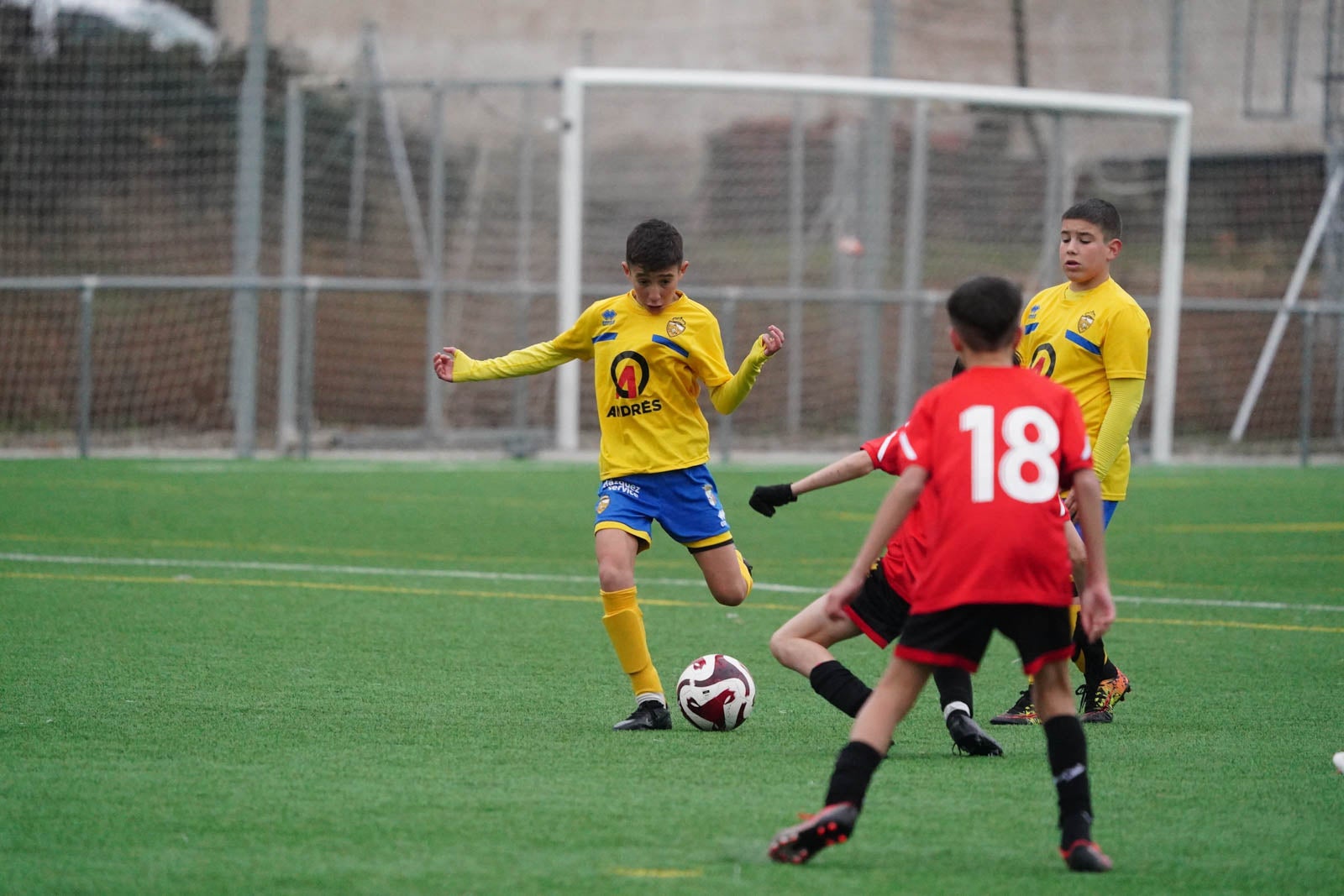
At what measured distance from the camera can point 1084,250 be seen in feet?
20.6

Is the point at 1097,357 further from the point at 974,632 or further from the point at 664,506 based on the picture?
the point at 974,632

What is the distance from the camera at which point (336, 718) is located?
5855 millimetres

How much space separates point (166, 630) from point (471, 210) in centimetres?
1465

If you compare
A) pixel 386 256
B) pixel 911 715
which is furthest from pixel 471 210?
pixel 911 715

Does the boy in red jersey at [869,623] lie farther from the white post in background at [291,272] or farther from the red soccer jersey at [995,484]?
the white post in background at [291,272]

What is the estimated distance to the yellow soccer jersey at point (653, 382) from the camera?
628 centimetres

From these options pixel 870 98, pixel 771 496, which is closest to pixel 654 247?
pixel 771 496

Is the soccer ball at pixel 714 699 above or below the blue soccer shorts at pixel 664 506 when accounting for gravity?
below

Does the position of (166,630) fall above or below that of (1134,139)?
below

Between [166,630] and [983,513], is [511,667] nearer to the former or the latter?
[166,630]

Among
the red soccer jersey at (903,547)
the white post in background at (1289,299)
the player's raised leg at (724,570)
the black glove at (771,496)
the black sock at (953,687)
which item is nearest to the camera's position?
the black glove at (771,496)

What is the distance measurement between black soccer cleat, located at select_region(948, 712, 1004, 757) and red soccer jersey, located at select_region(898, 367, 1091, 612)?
1.40 metres

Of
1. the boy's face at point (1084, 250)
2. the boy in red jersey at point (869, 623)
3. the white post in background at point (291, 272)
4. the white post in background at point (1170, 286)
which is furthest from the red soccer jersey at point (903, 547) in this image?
the white post in background at point (1170, 286)

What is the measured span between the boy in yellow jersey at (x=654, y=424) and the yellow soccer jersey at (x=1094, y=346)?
98 cm
